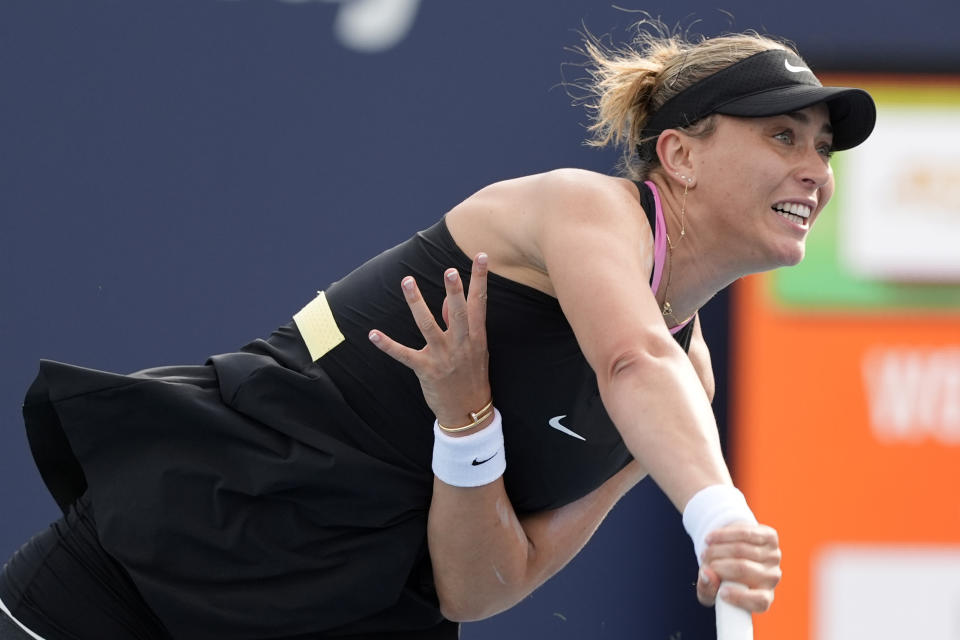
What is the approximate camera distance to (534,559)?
6.63ft

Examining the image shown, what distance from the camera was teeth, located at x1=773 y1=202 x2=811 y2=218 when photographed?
1821mm

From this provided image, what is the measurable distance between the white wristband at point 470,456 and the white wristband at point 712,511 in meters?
0.46

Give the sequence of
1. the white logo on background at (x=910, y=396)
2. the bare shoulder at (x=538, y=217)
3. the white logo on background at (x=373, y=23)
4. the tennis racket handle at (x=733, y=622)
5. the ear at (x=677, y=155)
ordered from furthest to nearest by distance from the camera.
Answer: the white logo on background at (x=373, y=23), the white logo on background at (x=910, y=396), the ear at (x=677, y=155), the bare shoulder at (x=538, y=217), the tennis racket handle at (x=733, y=622)

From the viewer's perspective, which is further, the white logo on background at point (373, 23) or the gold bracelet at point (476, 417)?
the white logo on background at point (373, 23)

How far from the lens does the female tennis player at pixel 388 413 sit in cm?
174

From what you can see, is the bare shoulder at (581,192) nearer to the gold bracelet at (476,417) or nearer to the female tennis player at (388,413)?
the female tennis player at (388,413)

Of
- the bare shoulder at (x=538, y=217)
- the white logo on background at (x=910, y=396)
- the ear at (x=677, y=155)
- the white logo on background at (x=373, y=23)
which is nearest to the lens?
the bare shoulder at (x=538, y=217)

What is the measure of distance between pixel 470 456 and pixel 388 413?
0.48ft

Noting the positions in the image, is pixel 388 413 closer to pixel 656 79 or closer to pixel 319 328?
pixel 319 328

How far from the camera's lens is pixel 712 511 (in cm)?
130

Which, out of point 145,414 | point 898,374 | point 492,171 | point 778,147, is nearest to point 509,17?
point 492,171

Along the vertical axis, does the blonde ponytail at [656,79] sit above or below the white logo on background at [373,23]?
below

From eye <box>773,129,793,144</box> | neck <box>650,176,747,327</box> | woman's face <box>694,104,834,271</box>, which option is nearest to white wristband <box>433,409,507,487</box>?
neck <box>650,176,747,327</box>

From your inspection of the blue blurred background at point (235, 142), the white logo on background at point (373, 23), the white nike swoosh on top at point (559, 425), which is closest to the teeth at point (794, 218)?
the white nike swoosh on top at point (559, 425)
